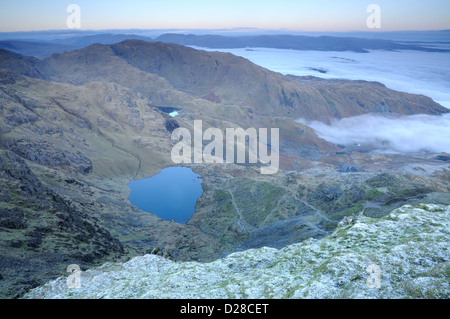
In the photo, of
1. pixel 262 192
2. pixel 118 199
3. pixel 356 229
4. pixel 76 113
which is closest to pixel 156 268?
pixel 356 229

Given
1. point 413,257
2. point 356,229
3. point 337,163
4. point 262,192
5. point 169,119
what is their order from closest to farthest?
point 413,257, point 356,229, point 262,192, point 169,119, point 337,163

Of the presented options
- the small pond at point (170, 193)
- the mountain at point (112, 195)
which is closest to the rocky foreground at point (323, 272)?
the mountain at point (112, 195)

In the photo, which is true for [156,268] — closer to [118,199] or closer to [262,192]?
[262,192]

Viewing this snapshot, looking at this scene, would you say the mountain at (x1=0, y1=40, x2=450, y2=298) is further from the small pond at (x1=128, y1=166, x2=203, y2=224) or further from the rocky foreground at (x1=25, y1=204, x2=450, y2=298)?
the rocky foreground at (x1=25, y1=204, x2=450, y2=298)

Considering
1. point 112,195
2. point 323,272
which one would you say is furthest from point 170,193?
point 323,272

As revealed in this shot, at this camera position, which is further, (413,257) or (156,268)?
(156,268)
